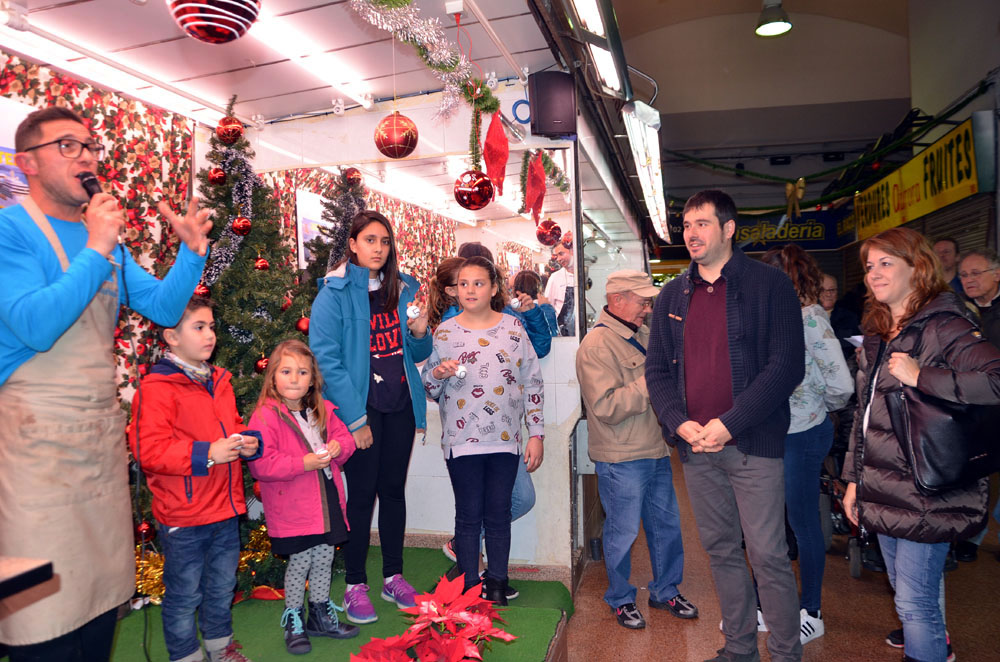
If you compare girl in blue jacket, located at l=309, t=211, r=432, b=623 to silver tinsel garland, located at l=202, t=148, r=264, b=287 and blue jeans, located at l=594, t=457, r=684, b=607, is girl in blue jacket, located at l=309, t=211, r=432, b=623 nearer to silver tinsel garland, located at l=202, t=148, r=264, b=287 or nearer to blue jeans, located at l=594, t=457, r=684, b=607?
silver tinsel garland, located at l=202, t=148, r=264, b=287

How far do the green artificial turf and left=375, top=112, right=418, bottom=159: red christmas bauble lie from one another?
2417 mm

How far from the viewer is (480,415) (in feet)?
10.4

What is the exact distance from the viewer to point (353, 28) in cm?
360

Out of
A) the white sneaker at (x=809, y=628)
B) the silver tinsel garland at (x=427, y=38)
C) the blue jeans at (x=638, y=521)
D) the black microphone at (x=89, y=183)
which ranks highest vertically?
the silver tinsel garland at (x=427, y=38)

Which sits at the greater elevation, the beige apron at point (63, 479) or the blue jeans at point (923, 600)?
the beige apron at point (63, 479)

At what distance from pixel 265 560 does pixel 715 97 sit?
9989mm

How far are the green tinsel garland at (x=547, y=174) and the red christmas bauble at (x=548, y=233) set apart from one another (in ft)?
0.60

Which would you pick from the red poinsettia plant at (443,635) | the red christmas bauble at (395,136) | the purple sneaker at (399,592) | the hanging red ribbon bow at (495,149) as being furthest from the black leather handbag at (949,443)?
the red christmas bauble at (395,136)

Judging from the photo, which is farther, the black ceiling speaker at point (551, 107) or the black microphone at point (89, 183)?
the black ceiling speaker at point (551, 107)

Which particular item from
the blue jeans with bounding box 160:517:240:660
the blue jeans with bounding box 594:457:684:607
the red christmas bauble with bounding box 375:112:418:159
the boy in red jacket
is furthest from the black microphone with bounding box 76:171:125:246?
the blue jeans with bounding box 594:457:684:607

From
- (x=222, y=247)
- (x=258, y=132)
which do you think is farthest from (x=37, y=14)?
(x=258, y=132)

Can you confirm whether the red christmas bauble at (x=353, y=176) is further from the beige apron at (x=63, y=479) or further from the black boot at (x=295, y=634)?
Answer: the beige apron at (x=63, y=479)

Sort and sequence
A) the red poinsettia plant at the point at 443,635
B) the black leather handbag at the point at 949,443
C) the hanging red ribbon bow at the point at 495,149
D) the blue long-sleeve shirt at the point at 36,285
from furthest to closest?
the hanging red ribbon bow at the point at 495,149 → the black leather handbag at the point at 949,443 → the red poinsettia plant at the point at 443,635 → the blue long-sleeve shirt at the point at 36,285

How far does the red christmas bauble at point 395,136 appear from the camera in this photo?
376 centimetres
